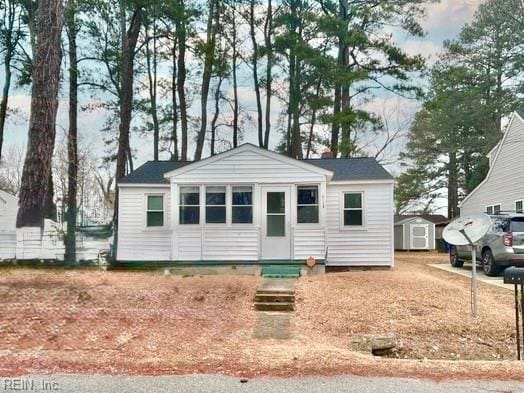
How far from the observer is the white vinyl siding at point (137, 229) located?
48.5 feet

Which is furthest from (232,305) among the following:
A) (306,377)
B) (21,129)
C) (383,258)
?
(21,129)

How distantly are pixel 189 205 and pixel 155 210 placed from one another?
5.17 feet

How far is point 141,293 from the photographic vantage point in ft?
32.3

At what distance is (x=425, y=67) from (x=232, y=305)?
1880 centimetres

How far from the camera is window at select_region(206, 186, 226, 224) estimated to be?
45.5 feet

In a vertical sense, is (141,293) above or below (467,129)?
below

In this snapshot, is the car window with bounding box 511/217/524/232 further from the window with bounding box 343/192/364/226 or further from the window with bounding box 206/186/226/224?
the window with bounding box 206/186/226/224

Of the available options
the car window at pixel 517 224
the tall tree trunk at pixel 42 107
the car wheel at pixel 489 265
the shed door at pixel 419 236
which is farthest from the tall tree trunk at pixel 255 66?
the car window at pixel 517 224

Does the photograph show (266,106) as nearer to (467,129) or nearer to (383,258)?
(467,129)

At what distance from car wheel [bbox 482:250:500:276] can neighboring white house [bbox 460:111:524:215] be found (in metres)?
5.23

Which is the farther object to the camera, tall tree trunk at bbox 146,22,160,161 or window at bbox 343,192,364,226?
tall tree trunk at bbox 146,22,160,161

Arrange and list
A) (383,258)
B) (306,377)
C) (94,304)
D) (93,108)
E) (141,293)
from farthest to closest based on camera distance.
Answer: (93,108) → (383,258) → (141,293) → (94,304) → (306,377)

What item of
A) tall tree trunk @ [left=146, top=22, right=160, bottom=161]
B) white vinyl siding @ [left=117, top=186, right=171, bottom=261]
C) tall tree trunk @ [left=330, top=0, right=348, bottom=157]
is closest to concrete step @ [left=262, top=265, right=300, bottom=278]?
white vinyl siding @ [left=117, top=186, right=171, bottom=261]

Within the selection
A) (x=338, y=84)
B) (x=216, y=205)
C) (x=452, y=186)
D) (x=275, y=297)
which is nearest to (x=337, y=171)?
(x=216, y=205)
